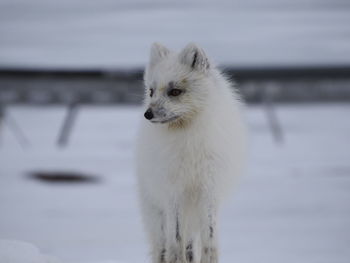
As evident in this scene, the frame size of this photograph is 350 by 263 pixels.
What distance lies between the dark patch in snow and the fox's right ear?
16.4 ft

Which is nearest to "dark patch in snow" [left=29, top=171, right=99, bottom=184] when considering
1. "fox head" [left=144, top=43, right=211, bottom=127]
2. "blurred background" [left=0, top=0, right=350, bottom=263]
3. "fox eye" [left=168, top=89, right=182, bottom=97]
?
"blurred background" [left=0, top=0, right=350, bottom=263]

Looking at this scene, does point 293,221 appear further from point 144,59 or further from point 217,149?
point 144,59

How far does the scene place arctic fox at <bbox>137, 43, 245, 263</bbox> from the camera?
15.6ft

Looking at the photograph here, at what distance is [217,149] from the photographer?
4.82 meters

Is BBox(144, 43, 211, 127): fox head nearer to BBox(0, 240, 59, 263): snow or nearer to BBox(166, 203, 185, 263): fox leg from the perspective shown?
BBox(166, 203, 185, 263): fox leg

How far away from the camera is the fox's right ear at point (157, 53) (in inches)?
198

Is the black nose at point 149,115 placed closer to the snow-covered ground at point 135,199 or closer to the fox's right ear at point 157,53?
the fox's right ear at point 157,53

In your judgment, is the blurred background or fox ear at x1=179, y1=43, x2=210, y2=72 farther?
the blurred background

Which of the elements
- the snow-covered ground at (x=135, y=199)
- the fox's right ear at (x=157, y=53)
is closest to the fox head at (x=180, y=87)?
the fox's right ear at (x=157, y=53)

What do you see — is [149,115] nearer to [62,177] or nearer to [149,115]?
[149,115]

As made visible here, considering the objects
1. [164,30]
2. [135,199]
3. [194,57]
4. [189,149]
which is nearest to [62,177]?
[135,199]

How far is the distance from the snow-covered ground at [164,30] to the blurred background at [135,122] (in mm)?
44

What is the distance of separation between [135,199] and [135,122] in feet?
19.6

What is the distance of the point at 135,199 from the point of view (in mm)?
8375
